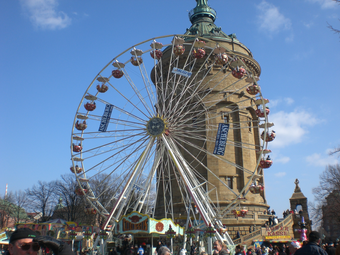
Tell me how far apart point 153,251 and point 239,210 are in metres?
6.98

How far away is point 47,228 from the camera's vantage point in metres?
32.3

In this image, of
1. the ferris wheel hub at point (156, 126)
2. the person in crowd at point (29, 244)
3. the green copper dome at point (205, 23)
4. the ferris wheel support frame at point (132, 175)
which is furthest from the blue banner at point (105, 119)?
the person in crowd at point (29, 244)

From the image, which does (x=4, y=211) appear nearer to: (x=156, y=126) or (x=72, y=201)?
(x=72, y=201)

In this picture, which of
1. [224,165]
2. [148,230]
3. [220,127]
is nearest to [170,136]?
[220,127]

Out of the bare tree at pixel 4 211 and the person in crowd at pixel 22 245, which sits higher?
the bare tree at pixel 4 211

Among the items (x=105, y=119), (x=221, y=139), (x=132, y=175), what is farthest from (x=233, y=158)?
(x=105, y=119)

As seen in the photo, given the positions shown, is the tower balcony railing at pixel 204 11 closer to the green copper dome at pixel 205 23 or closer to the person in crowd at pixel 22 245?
the green copper dome at pixel 205 23

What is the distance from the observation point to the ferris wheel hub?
941 inches

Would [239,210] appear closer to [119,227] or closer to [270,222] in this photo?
[119,227]

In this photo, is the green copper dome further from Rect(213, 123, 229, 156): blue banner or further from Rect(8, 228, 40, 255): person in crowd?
Rect(8, 228, 40, 255): person in crowd

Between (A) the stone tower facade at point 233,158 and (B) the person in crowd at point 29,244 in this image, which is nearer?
(B) the person in crowd at point 29,244

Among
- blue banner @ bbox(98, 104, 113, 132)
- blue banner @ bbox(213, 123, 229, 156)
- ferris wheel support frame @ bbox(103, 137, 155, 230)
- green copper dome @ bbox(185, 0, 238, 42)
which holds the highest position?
green copper dome @ bbox(185, 0, 238, 42)

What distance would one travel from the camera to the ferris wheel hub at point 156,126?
941 inches

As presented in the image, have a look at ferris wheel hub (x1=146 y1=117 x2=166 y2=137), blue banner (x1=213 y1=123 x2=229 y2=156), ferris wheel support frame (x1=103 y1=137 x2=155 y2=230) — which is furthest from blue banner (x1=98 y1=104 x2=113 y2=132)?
blue banner (x1=213 y1=123 x2=229 y2=156)
